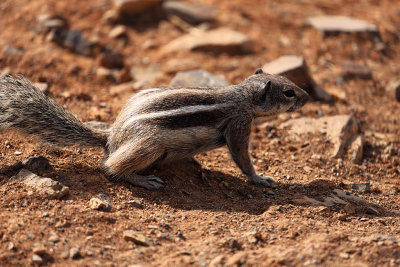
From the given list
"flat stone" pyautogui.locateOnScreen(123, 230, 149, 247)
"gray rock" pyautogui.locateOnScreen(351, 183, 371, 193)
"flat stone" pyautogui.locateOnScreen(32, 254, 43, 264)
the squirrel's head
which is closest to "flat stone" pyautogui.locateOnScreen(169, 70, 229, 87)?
the squirrel's head

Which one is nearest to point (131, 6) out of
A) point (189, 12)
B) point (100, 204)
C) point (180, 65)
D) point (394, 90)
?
point (189, 12)

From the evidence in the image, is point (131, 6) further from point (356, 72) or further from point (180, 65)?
point (356, 72)

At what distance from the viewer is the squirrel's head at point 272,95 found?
20.5 ft

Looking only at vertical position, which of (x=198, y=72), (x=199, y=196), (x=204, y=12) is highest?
(x=204, y=12)

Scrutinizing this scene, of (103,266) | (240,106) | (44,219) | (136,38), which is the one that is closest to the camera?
(103,266)

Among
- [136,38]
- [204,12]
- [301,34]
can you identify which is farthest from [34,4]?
[301,34]

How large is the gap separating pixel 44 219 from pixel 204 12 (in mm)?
7095

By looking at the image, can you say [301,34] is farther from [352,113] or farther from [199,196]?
[199,196]

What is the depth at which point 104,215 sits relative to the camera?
4895 mm

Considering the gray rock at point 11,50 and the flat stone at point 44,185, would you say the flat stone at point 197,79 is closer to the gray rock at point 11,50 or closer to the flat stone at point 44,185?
the gray rock at point 11,50

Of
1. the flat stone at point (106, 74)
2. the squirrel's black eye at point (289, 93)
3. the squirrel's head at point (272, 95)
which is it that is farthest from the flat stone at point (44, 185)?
the flat stone at point (106, 74)

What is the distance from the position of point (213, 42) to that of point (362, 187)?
14.8 ft

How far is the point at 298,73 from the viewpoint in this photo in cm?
817

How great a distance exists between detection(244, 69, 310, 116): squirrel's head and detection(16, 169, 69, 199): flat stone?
8.26 feet
